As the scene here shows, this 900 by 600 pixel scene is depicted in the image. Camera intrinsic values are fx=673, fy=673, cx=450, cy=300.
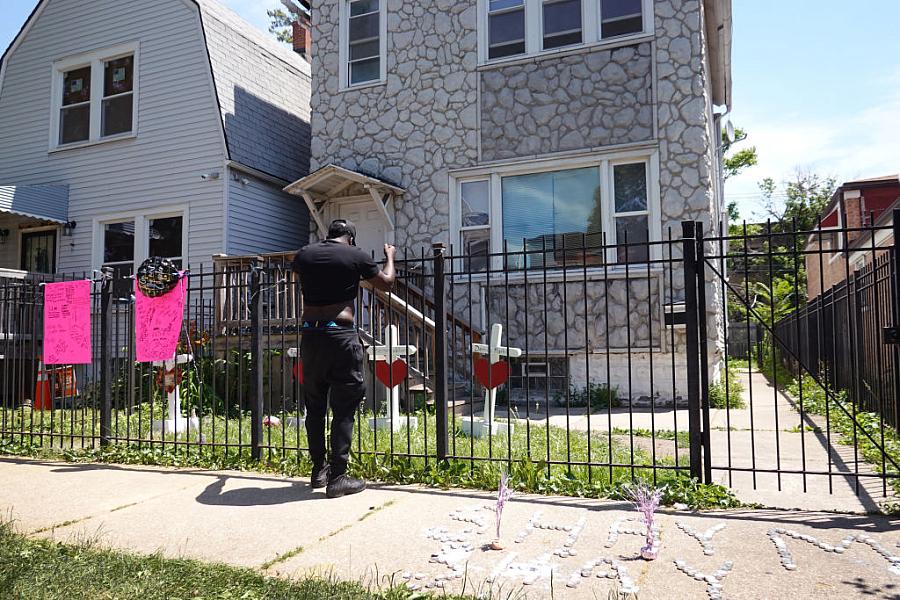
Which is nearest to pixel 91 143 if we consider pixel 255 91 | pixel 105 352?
pixel 255 91

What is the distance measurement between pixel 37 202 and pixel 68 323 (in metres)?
8.19

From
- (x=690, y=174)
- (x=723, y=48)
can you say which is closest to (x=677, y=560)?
(x=690, y=174)

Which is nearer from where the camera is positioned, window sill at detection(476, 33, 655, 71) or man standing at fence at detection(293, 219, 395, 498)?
man standing at fence at detection(293, 219, 395, 498)

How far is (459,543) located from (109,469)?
13.5 feet

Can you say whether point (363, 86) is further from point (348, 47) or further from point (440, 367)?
point (440, 367)

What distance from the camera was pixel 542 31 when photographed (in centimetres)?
1134

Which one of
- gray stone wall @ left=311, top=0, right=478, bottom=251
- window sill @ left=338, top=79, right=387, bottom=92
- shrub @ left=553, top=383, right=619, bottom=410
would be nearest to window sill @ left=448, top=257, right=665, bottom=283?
gray stone wall @ left=311, top=0, right=478, bottom=251

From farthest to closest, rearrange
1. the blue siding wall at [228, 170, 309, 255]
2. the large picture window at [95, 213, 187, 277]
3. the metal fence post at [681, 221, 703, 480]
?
the large picture window at [95, 213, 187, 277] → the blue siding wall at [228, 170, 309, 255] → the metal fence post at [681, 221, 703, 480]

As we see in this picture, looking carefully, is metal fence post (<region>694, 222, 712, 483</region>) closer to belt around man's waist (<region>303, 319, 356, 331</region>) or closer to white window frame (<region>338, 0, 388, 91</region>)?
belt around man's waist (<region>303, 319, 356, 331</region>)

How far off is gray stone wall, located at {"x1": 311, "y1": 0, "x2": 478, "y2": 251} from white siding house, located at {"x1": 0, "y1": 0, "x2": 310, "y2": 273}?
2118 millimetres

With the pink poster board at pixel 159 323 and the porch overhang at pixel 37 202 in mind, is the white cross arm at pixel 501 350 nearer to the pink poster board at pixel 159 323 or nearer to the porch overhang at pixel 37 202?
the pink poster board at pixel 159 323

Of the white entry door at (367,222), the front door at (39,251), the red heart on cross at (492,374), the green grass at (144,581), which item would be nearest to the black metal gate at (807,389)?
the red heart on cross at (492,374)

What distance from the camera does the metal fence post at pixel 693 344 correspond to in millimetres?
4875

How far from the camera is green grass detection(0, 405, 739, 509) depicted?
509 cm
